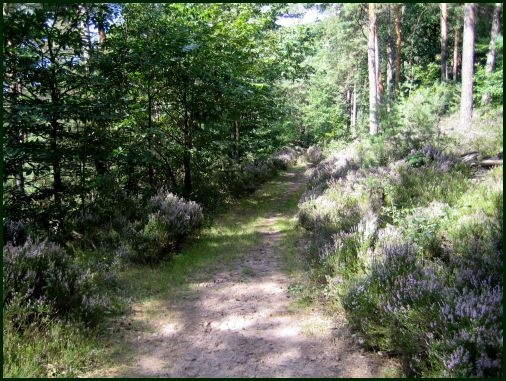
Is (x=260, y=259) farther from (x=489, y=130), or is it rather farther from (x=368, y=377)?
(x=489, y=130)

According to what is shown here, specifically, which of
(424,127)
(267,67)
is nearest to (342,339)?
(424,127)

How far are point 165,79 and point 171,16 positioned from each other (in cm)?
221

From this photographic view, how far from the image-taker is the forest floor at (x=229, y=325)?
391 centimetres

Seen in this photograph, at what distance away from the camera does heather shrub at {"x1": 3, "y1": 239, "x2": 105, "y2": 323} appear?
413 centimetres

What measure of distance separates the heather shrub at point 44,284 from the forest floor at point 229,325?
579mm

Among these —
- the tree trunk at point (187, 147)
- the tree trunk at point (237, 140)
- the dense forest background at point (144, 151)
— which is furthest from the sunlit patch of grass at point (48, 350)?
the tree trunk at point (237, 140)

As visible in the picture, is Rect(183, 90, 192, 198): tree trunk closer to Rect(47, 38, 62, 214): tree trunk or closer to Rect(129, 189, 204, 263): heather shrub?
Rect(129, 189, 204, 263): heather shrub

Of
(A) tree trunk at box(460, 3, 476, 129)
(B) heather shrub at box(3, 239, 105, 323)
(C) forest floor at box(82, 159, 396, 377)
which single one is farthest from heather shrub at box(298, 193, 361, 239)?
(B) heather shrub at box(3, 239, 105, 323)

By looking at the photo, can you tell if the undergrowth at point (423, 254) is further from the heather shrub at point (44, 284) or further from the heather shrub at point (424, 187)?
the heather shrub at point (44, 284)

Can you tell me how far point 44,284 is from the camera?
15.0ft

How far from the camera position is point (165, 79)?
10156mm

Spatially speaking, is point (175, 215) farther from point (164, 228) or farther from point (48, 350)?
point (48, 350)

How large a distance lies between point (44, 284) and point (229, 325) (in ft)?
7.95

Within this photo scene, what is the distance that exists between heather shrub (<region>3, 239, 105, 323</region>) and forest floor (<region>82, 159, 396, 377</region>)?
0.58 m
